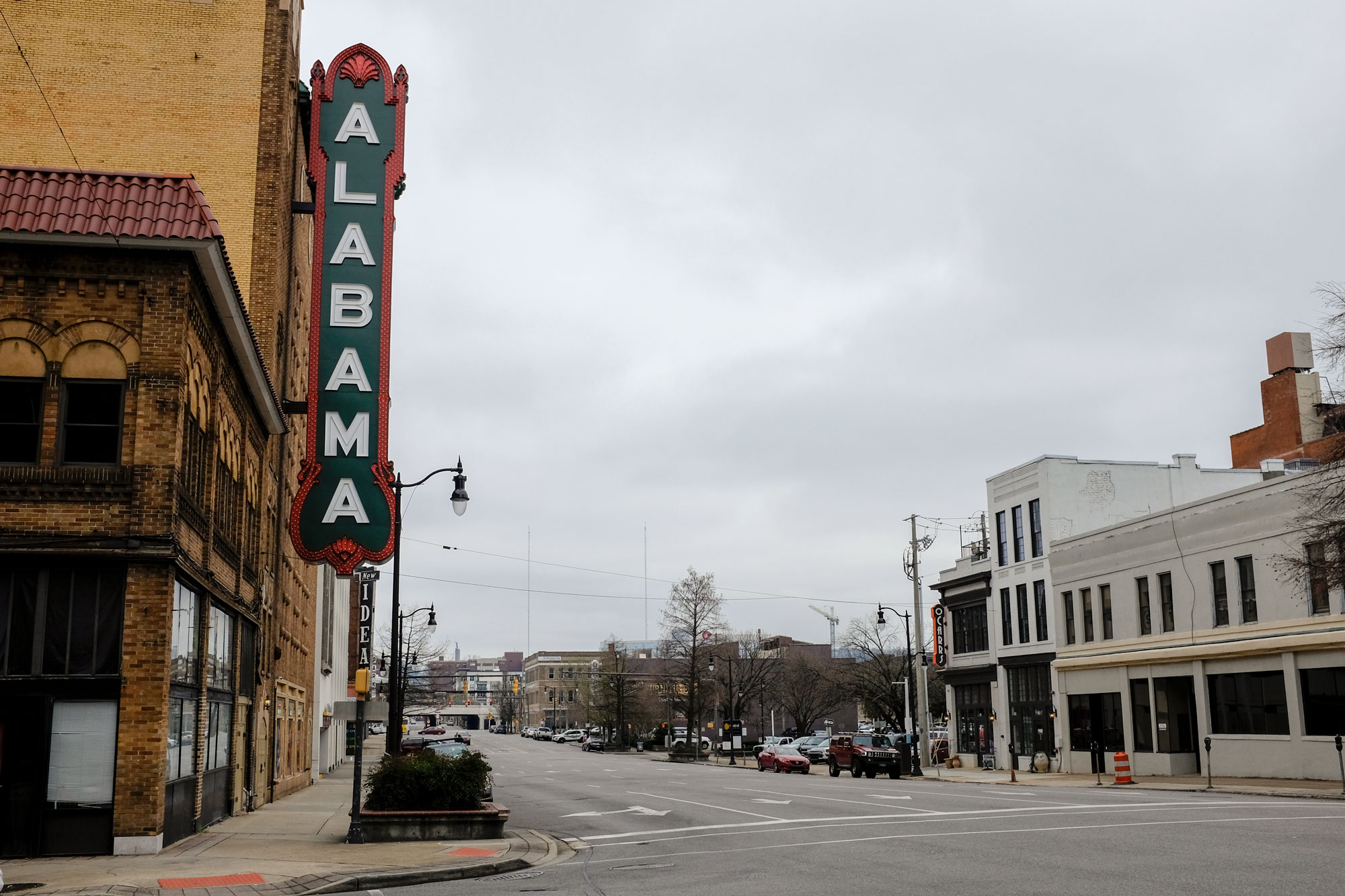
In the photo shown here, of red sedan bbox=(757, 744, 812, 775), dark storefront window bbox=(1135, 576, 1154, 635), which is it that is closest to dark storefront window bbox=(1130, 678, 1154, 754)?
dark storefront window bbox=(1135, 576, 1154, 635)

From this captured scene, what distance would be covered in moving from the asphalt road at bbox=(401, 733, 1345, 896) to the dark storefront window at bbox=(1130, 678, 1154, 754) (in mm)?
9540

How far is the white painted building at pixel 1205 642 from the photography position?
3447 cm

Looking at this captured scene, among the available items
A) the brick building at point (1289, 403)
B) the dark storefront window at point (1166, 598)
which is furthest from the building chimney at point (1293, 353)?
the dark storefront window at point (1166, 598)

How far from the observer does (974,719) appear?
2242 inches

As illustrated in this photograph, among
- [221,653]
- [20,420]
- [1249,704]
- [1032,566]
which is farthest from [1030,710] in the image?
[20,420]

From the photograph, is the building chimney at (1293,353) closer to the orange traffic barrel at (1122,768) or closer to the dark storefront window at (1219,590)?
the dark storefront window at (1219,590)

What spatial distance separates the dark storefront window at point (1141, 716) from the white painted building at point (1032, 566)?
496 centimetres

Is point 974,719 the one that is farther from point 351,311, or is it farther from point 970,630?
point 351,311

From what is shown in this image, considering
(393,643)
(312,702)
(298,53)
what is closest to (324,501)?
(393,643)

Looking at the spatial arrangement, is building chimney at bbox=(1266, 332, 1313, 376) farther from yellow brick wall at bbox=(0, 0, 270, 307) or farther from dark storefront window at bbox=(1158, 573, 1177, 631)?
yellow brick wall at bbox=(0, 0, 270, 307)

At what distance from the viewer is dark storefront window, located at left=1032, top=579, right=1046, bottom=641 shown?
50.2 meters

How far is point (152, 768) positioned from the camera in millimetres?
17609

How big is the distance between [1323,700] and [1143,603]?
9.71m

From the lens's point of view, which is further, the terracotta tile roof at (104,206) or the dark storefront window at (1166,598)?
the dark storefront window at (1166,598)
